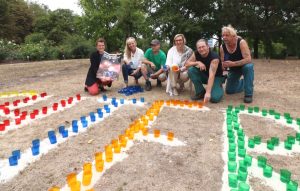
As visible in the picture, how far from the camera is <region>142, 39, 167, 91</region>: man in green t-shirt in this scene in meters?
6.73

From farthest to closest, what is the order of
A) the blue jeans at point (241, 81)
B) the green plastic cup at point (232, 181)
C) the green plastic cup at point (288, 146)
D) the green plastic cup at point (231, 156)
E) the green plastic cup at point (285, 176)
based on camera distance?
the blue jeans at point (241, 81)
the green plastic cup at point (288, 146)
the green plastic cup at point (231, 156)
the green plastic cup at point (285, 176)
the green plastic cup at point (232, 181)

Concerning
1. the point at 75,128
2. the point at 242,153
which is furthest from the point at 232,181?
the point at 75,128

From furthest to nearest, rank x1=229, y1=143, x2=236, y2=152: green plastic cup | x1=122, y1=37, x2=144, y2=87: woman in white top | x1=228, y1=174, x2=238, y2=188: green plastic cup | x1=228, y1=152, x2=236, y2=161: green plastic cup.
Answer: x1=122, y1=37, x2=144, y2=87: woman in white top, x1=229, y1=143, x2=236, y2=152: green plastic cup, x1=228, y1=152, x2=236, y2=161: green plastic cup, x1=228, y1=174, x2=238, y2=188: green plastic cup

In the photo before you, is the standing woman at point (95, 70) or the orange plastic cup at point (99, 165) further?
the standing woman at point (95, 70)

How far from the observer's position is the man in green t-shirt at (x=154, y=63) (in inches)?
265

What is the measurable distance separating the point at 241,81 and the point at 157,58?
2106 millimetres

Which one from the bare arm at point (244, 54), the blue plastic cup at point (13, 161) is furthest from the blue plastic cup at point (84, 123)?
the bare arm at point (244, 54)

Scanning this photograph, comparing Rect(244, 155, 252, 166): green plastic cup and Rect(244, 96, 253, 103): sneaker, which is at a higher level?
Rect(244, 96, 253, 103): sneaker

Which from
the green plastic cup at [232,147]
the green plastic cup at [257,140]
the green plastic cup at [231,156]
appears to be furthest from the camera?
the green plastic cup at [257,140]

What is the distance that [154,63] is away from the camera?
6965mm

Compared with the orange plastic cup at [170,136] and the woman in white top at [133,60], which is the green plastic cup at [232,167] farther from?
the woman in white top at [133,60]

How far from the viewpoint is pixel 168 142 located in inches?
153

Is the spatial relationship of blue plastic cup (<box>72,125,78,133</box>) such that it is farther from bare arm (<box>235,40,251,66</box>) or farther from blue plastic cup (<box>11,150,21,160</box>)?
bare arm (<box>235,40,251,66</box>)

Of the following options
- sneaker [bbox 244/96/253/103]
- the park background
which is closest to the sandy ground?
sneaker [bbox 244/96/253/103]
